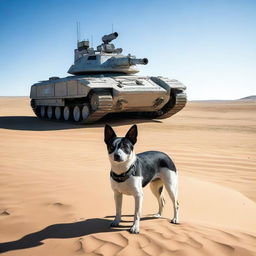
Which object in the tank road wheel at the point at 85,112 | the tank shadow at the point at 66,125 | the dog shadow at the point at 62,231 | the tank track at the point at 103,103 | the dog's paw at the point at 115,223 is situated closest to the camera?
the dog shadow at the point at 62,231

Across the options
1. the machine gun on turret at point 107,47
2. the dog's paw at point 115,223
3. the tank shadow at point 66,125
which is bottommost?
the dog's paw at point 115,223

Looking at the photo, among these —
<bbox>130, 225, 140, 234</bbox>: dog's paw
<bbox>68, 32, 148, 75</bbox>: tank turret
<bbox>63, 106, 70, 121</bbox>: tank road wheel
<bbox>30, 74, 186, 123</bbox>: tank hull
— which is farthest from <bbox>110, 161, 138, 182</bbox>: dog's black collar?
<bbox>63, 106, 70, 121</bbox>: tank road wheel

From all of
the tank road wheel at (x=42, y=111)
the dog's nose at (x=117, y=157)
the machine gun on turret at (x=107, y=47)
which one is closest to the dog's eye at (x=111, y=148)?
the dog's nose at (x=117, y=157)

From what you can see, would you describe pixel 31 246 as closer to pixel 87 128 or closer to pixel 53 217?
pixel 53 217

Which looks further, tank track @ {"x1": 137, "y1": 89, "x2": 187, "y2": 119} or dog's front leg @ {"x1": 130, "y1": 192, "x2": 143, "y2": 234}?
tank track @ {"x1": 137, "y1": 89, "x2": 187, "y2": 119}

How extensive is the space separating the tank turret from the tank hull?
481 mm

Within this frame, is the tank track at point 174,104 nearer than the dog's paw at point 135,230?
No

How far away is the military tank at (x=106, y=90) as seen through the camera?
15.1 meters

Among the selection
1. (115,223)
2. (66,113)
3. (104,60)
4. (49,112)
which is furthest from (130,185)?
(49,112)

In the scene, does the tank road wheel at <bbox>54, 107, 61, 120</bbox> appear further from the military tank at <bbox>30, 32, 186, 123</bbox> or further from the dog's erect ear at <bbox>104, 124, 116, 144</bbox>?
the dog's erect ear at <bbox>104, 124, 116, 144</bbox>

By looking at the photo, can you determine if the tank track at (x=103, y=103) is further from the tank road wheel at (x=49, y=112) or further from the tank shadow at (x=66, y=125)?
the tank road wheel at (x=49, y=112)

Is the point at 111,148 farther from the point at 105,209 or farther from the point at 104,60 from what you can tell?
the point at 104,60

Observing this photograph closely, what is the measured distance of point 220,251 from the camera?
2873 millimetres

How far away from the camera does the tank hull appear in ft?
49.0
